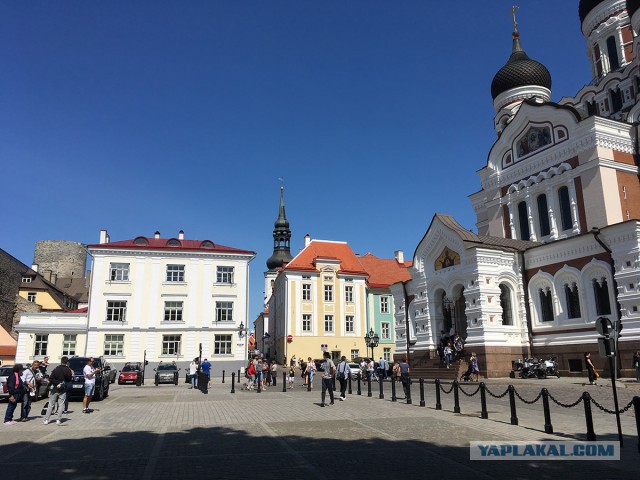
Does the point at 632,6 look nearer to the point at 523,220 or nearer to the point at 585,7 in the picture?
the point at 585,7

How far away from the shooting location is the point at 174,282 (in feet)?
146

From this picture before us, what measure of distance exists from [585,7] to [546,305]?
26.2 m

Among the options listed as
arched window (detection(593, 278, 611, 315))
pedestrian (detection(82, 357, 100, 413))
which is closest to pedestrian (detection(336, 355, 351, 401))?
pedestrian (detection(82, 357, 100, 413))

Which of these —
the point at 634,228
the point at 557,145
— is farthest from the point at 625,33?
the point at 634,228

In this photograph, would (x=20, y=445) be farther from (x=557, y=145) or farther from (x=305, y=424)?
(x=557, y=145)

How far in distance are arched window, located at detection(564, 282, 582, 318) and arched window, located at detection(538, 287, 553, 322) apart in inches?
37.3

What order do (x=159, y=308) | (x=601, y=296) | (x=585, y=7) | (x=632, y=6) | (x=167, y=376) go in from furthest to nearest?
(x=159, y=308)
(x=585, y=7)
(x=632, y=6)
(x=167, y=376)
(x=601, y=296)

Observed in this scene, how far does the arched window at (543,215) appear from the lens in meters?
31.8

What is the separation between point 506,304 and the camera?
2881 centimetres

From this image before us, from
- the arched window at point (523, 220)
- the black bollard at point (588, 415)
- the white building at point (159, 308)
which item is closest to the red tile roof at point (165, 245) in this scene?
the white building at point (159, 308)

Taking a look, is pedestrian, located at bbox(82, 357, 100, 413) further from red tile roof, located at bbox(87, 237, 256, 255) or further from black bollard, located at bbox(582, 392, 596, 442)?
red tile roof, located at bbox(87, 237, 256, 255)

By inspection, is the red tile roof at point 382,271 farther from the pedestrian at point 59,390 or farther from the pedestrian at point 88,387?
the pedestrian at point 59,390

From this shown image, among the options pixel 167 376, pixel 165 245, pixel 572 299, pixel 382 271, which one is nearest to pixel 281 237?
pixel 382 271

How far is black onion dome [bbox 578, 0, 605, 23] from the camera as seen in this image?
128 feet
